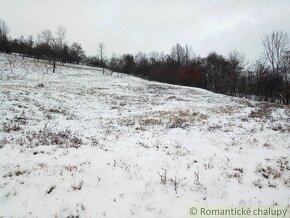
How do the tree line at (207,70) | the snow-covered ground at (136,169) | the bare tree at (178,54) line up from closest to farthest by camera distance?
the snow-covered ground at (136,169)
the tree line at (207,70)
the bare tree at (178,54)

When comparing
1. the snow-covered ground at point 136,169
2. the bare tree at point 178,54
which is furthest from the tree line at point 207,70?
the snow-covered ground at point 136,169

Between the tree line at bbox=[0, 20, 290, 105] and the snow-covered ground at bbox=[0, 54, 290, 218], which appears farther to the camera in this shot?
the tree line at bbox=[0, 20, 290, 105]

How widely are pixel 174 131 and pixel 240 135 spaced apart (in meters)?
3.29

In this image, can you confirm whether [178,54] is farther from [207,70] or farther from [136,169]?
[136,169]

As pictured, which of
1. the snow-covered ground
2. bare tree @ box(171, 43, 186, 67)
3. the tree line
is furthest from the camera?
bare tree @ box(171, 43, 186, 67)

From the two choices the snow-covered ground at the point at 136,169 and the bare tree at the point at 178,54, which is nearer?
the snow-covered ground at the point at 136,169

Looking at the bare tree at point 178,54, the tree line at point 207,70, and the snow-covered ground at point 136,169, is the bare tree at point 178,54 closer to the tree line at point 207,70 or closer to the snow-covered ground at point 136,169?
the tree line at point 207,70

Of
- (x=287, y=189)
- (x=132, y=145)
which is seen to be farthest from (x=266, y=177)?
(x=132, y=145)

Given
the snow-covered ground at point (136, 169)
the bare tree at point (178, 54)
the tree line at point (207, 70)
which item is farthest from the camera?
the bare tree at point (178, 54)

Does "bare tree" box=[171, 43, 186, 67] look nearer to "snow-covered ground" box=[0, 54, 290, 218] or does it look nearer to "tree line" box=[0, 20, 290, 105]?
"tree line" box=[0, 20, 290, 105]

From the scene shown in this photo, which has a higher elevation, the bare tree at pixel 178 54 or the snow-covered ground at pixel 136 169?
the bare tree at pixel 178 54

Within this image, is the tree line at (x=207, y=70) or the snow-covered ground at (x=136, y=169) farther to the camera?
the tree line at (x=207, y=70)

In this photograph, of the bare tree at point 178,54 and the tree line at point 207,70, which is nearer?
the tree line at point 207,70

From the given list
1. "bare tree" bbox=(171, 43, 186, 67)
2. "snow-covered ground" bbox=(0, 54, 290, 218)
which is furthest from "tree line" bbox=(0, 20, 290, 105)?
"snow-covered ground" bbox=(0, 54, 290, 218)
